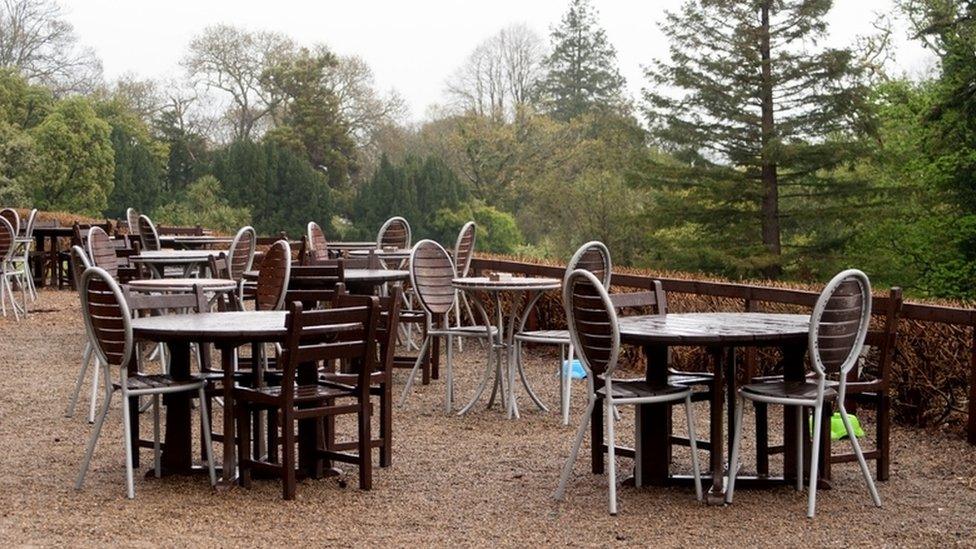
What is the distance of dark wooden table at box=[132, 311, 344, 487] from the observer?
16.4 feet

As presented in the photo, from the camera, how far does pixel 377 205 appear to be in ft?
134

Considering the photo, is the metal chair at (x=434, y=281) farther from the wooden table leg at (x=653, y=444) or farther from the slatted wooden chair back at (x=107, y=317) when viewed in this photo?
the slatted wooden chair back at (x=107, y=317)

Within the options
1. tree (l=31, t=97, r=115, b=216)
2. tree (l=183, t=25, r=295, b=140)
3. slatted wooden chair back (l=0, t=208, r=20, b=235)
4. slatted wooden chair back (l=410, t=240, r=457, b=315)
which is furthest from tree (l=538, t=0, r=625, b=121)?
slatted wooden chair back (l=410, t=240, r=457, b=315)

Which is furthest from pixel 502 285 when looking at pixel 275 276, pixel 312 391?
pixel 312 391

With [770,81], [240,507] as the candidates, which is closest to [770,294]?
[240,507]

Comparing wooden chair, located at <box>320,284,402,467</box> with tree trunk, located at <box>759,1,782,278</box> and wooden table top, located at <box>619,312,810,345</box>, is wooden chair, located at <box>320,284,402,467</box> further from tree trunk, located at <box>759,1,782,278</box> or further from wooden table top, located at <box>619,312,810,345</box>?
tree trunk, located at <box>759,1,782,278</box>

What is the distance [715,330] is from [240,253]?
474cm

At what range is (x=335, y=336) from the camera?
17.8 ft

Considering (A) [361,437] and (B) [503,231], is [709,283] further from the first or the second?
(B) [503,231]

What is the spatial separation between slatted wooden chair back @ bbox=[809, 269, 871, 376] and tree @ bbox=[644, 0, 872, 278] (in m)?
28.1

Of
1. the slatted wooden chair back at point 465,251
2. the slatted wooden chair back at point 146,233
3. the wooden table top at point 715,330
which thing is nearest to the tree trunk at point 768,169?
the slatted wooden chair back at point 146,233

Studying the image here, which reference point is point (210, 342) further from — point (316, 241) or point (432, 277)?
point (316, 241)

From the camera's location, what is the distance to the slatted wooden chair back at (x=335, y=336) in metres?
5.01

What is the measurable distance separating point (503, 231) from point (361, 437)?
37417 mm
